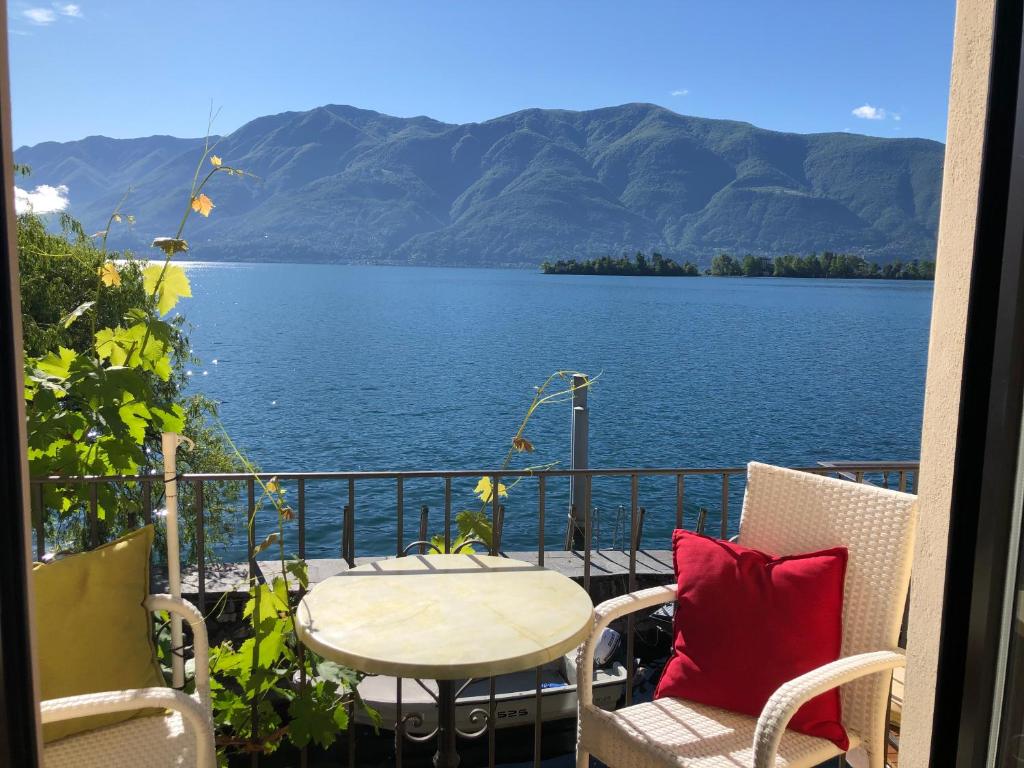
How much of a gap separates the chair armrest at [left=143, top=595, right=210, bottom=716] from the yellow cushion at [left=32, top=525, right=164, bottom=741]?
3cm

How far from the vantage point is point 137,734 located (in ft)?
5.88

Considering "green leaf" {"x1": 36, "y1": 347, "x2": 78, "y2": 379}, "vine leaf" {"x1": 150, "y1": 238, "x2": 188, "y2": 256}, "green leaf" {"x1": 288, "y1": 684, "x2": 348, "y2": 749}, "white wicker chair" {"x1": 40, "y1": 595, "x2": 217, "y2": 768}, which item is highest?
"vine leaf" {"x1": 150, "y1": 238, "x2": 188, "y2": 256}

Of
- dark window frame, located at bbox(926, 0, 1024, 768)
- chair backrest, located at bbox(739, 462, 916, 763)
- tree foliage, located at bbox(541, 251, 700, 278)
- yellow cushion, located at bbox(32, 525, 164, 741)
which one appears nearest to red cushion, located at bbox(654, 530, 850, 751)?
chair backrest, located at bbox(739, 462, 916, 763)

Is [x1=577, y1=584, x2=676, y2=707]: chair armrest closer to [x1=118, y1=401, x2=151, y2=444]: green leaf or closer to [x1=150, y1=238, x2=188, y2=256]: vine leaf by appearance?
[x1=118, y1=401, x2=151, y2=444]: green leaf

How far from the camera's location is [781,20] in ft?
199

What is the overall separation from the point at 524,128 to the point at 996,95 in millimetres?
106403

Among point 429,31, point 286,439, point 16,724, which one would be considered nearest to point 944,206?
point 16,724

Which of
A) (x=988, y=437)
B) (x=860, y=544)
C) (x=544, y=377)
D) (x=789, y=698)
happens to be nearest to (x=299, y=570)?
(x=789, y=698)

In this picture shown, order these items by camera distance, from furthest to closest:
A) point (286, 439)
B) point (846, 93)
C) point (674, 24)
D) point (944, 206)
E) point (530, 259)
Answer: point (530, 259) < point (846, 93) < point (674, 24) < point (286, 439) < point (944, 206)

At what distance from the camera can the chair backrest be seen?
193 cm

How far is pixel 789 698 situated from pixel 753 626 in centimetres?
37

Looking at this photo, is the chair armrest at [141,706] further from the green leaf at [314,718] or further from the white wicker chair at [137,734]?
the green leaf at [314,718]

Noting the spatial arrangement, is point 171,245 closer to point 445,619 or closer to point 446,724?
point 445,619

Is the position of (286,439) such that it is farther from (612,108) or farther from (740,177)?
(612,108)
